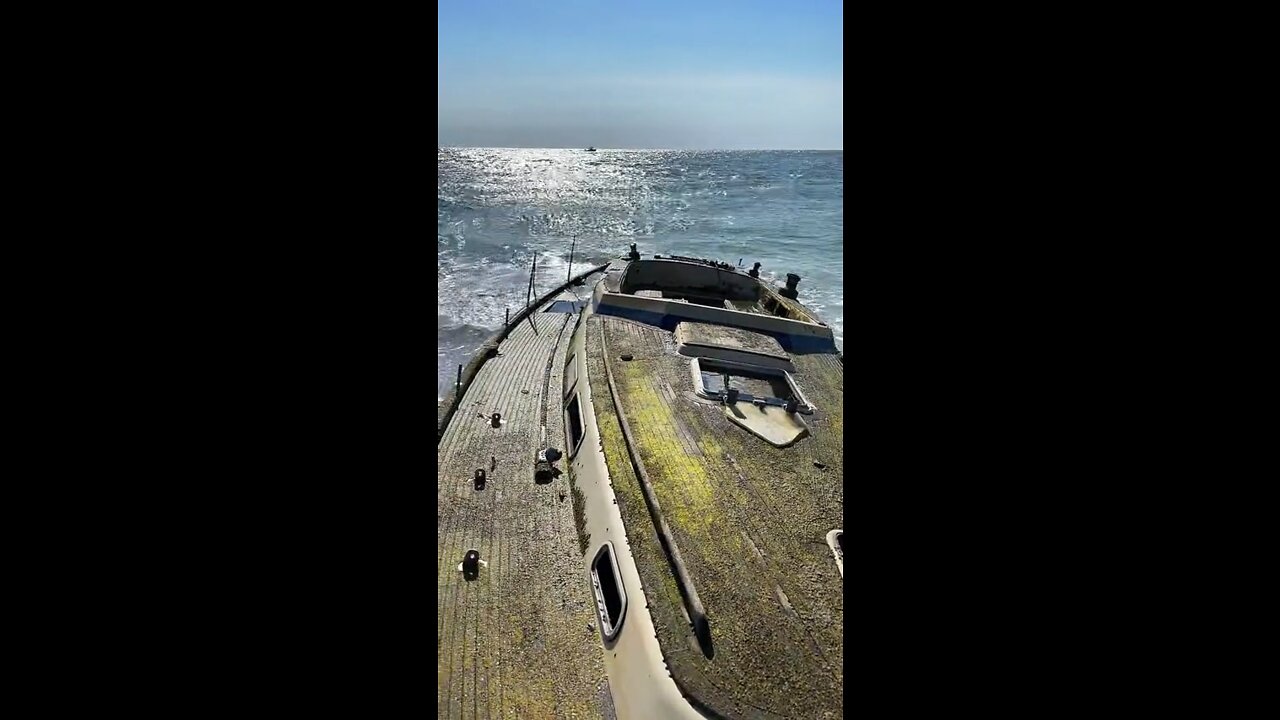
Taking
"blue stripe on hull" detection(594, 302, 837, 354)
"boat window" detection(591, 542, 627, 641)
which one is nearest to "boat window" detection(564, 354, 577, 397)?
"blue stripe on hull" detection(594, 302, 837, 354)

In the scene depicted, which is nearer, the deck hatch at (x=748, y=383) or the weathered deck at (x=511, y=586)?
the weathered deck at (x=511, y=586)

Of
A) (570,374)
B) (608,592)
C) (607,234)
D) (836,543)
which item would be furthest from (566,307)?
(607,234)

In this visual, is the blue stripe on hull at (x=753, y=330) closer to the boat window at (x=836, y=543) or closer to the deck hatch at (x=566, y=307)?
the deck hatch at (x=566, y=307)

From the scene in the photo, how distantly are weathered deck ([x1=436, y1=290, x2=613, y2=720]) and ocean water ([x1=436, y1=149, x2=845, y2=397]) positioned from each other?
628 cm

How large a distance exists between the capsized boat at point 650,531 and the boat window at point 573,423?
0.19 feet

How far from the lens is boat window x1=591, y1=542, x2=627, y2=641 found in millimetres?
8102

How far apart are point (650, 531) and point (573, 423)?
205 inches

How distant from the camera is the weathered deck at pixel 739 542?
6.48 meters

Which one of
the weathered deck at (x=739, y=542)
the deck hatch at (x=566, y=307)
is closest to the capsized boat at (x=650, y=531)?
the weathered deck at (x=739, y=542)
